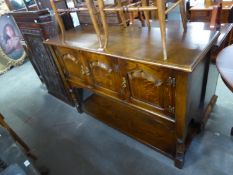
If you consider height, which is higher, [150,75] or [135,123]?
[150,75]

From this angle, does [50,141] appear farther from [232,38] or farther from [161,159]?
[232,38]

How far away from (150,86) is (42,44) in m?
1.29

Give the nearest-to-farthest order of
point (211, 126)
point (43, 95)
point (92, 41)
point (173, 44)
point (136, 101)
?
1. point (173, 44)
2. point (136, 101)
3. point (92, 41)
4. point (211, 126)
5. point (43, 95)

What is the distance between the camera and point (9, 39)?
345 centimetres

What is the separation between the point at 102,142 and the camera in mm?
1673

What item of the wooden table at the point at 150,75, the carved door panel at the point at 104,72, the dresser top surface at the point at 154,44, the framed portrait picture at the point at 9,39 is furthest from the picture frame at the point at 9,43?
the carved door panel at the point at 104,72

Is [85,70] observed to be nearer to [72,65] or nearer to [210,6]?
[72,65]

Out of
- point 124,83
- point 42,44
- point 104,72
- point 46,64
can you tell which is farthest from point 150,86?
point 46,64

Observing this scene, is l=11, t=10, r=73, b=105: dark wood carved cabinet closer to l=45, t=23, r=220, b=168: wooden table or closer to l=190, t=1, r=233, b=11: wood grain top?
l=45, t=23, r=220, b=168: wooden table

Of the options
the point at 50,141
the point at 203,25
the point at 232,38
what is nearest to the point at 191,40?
the point at 203,25

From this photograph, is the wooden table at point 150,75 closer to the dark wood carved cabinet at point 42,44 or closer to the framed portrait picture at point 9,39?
the dark wood carved cabinet at point 42,44

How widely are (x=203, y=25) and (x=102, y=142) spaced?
1271mm

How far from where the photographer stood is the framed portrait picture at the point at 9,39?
3346 millimetres

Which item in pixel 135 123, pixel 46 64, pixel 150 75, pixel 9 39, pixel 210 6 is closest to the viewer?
pixel 150 75
